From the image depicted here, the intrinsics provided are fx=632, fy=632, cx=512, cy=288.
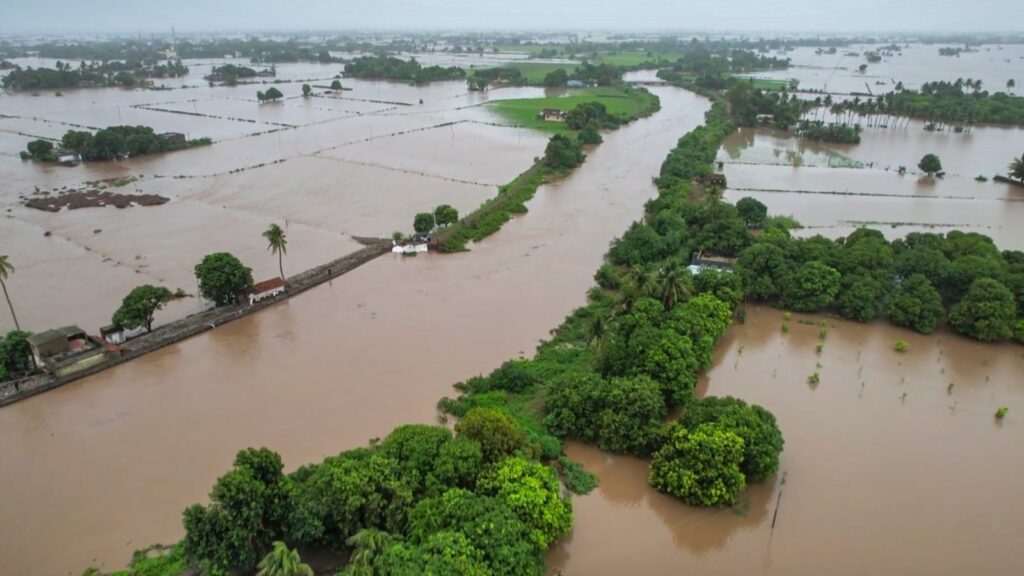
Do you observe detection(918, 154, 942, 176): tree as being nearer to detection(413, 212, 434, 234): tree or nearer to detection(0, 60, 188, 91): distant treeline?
detection(413, 212, 434, 234): tree

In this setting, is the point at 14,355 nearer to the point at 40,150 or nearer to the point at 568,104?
the point at 40,150

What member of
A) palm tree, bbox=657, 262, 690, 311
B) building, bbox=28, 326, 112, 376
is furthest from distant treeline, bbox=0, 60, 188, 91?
palm tree, bbox=657, 262, 690, 311

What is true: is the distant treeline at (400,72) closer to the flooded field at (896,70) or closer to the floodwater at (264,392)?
the flooded field at (896,70)

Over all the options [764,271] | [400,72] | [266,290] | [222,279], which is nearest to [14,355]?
[222,279]

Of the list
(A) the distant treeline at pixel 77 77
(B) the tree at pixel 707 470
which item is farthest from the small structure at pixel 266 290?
(A) the distant treeline at pixel 77 77

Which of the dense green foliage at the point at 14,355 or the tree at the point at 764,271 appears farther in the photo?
the tree at the point at 764,271
